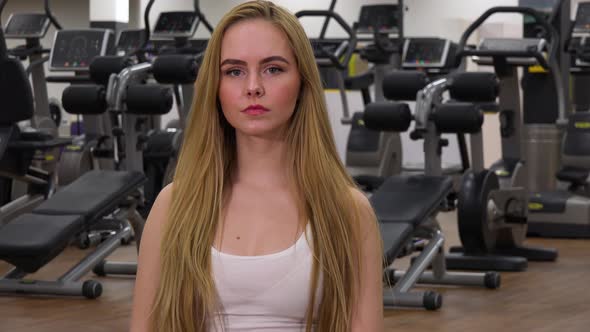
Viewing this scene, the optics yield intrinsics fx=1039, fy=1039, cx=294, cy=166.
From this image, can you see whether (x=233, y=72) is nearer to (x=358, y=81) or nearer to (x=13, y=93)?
(x=13, y=93)

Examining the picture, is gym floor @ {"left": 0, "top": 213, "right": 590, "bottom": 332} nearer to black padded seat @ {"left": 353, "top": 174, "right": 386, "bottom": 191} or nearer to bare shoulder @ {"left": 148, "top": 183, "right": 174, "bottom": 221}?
black padded seat @ {"left": 353, "top": 174, "right": 386, "bottom": 191}

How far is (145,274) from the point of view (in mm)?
1365

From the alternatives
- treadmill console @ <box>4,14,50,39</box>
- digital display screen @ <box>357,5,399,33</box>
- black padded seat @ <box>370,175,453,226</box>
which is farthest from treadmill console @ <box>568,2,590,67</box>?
treadmill console @ <box>4,14,50,39</box>

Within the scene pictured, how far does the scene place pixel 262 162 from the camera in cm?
139

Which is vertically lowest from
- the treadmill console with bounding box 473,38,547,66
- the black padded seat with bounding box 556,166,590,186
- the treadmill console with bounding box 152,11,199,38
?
the black padded seat with bounding box 556,166,590,186

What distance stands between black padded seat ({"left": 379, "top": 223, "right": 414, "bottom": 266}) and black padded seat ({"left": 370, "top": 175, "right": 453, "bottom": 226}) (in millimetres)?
43

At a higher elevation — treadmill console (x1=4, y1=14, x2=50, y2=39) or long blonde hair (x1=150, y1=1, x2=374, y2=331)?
long blonde hair (x1=150, y1=1, x2=374, y2=331)

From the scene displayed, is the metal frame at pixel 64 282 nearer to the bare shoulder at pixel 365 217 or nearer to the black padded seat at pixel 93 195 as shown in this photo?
the black padded seat at pixel 93 195

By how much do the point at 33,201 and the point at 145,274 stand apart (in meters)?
4.88

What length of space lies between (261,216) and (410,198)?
10.4ft

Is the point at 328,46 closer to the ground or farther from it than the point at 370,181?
farther from it

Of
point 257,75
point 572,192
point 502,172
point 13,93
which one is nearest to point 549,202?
point 572,192

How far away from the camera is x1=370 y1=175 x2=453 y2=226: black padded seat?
4320 mm

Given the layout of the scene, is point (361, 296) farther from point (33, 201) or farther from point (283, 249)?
point (33, 201)
